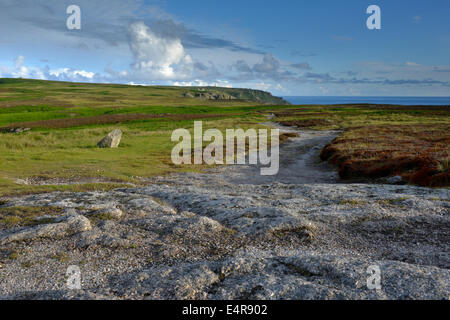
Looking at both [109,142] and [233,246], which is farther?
[109,142]

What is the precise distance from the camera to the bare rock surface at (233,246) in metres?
10.1

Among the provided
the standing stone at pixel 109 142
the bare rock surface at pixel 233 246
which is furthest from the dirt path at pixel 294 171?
the standing stone at pixel 109 142

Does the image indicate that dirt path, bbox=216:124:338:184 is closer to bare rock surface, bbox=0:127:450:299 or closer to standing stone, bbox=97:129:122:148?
bare rock surface, bbox=0:127:450:299

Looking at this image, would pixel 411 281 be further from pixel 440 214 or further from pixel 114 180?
pixel 114 180

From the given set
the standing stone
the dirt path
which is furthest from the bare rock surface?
the standing stone

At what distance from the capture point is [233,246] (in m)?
14.0

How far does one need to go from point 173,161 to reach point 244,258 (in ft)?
101

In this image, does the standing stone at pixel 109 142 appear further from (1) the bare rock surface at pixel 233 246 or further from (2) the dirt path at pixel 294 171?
(1) the bare rock surface at pixel 233 246

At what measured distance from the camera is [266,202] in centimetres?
2108

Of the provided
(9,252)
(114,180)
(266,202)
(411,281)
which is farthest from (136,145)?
(411,281)

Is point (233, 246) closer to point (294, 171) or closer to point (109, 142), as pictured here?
point (294, 171)

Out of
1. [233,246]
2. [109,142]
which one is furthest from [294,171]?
[109,142]

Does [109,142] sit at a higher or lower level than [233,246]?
higher

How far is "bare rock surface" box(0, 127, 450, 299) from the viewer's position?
33.1 ft
